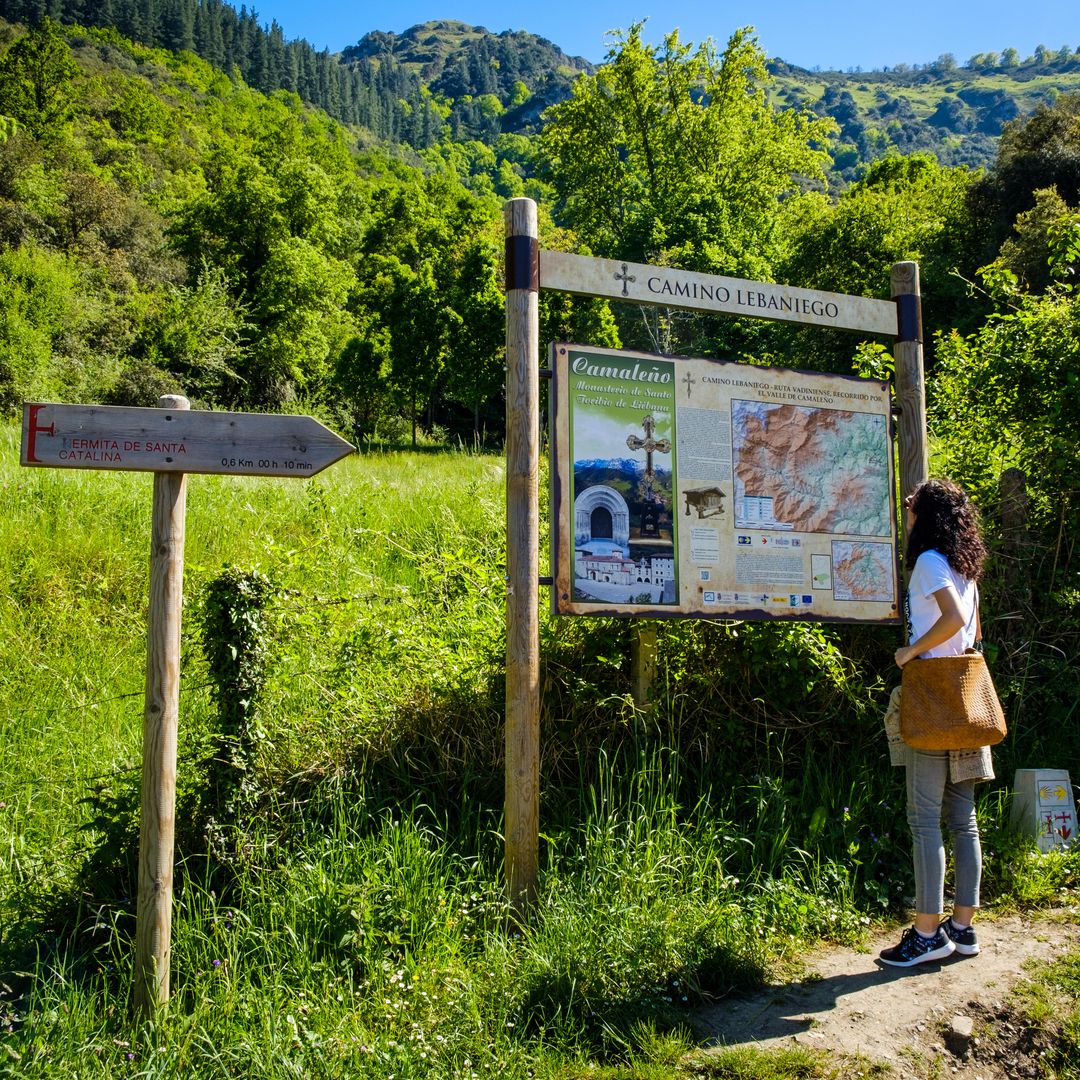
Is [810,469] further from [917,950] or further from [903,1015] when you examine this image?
[903,1015]

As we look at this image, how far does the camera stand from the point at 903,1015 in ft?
11.6

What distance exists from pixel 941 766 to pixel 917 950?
773 mm

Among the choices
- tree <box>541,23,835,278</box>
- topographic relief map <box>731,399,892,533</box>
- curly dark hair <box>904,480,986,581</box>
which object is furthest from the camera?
tree <box>541,23,835,278</box>

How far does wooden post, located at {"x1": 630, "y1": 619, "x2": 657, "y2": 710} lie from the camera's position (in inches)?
192

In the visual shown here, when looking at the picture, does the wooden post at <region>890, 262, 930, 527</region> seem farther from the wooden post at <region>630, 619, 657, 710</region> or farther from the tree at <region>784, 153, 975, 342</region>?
Answer: the tree at <region>784, 153, 975, 342</region>

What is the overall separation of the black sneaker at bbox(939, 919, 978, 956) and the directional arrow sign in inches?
130

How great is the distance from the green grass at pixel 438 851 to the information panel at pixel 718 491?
0.51 m

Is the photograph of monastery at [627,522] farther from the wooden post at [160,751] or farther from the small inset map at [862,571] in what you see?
the wooden post at [160,751]

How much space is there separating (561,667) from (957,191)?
32475 mm

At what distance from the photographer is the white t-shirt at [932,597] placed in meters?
3.90

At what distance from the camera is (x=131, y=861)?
412cm

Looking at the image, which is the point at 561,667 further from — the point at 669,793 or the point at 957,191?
the point at 957,191

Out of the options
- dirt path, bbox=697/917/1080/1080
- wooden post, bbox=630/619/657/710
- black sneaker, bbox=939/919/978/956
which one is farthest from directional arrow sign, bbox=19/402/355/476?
black sneaker, bbox=939/919/978/956

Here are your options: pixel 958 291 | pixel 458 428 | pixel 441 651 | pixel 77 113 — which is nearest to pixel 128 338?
pixel 458 428
